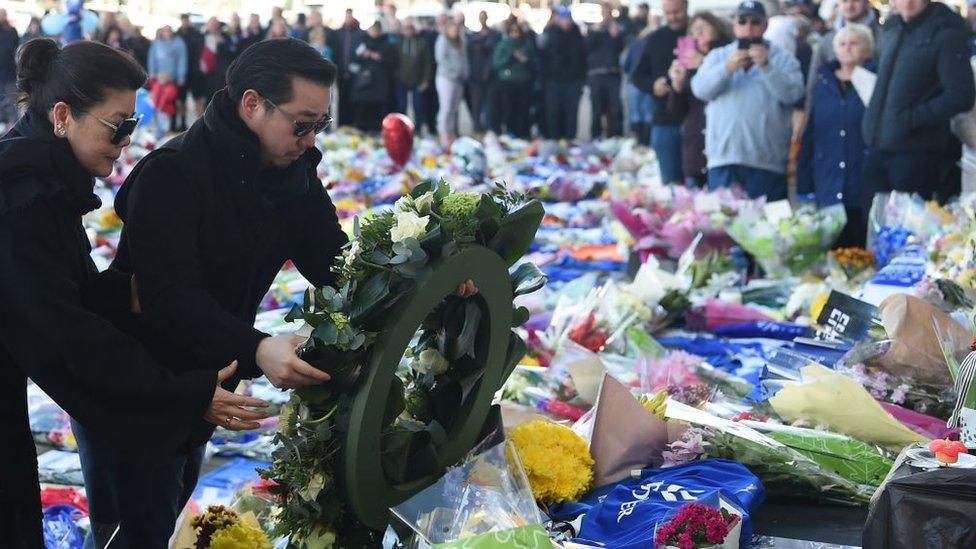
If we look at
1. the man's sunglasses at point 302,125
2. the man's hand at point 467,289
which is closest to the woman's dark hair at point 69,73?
the man's sunglasses at point 302,125

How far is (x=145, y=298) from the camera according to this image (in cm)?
244

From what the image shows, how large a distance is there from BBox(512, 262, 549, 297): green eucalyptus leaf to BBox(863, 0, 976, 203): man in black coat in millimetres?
4633

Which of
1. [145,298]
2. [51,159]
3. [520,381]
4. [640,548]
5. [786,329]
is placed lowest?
[786,329]

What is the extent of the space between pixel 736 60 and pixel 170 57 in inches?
454

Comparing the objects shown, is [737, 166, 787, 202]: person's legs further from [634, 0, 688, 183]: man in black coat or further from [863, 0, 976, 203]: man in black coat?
[634, 0, 688, 183]: man in black coat

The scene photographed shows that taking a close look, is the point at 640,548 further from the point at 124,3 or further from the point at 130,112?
the point at 124,3

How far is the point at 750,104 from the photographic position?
287 inches

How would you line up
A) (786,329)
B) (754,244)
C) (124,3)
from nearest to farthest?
(786,329) → (754,244) → (124,3)

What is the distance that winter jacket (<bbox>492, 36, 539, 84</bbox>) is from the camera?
15.7 metres

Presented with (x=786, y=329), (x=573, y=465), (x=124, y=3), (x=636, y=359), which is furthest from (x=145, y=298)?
(x=124, y=3)

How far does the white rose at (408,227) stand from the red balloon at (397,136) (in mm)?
7732

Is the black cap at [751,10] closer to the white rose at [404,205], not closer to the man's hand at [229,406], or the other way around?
the white rose at [404,205]

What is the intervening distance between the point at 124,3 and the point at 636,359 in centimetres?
2108

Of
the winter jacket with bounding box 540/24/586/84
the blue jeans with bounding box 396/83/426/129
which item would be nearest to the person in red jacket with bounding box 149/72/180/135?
the blue jeans with bounding box 396/83/426/129
